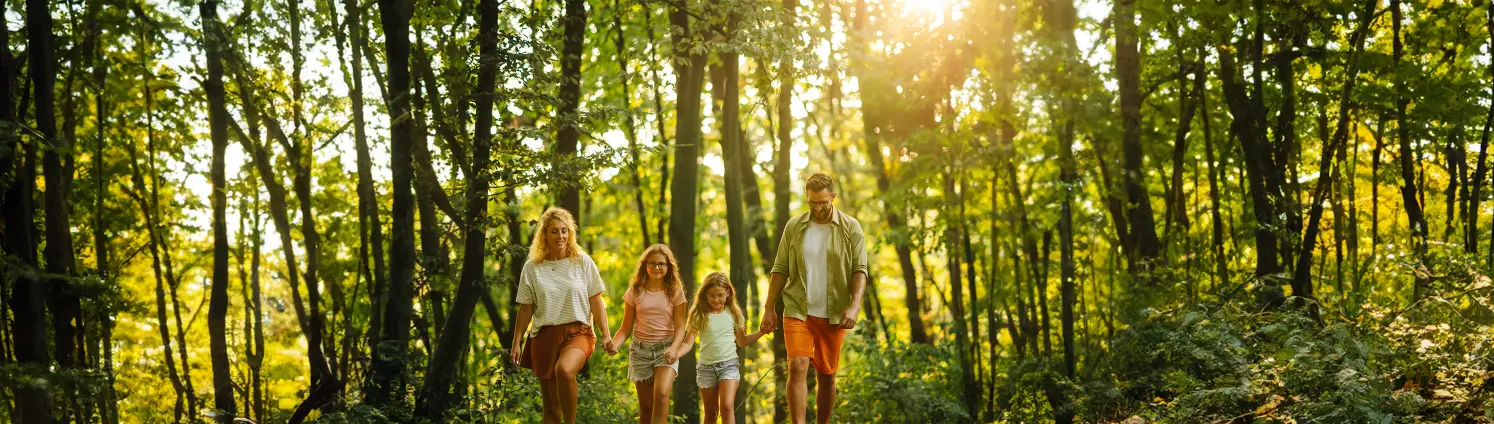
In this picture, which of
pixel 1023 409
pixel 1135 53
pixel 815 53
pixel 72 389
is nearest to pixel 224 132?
pixel 72 389

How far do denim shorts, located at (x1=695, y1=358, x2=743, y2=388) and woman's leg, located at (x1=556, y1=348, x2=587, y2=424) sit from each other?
780mm

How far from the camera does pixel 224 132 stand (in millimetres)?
13586

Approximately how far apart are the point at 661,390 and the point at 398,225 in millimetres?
3556

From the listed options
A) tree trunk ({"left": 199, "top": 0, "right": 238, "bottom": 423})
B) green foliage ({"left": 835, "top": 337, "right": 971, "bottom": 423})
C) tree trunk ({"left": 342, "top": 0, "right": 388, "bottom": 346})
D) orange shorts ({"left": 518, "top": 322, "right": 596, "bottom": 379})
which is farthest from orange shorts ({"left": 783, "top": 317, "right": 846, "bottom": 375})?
tree trunk ({"left": 199, "top": 0, "right": 238, "bottom": 423})

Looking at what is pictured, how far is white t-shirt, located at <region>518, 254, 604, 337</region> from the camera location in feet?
25.0

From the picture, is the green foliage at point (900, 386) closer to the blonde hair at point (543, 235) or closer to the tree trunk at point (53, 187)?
the blonde hair at point (543, 235)

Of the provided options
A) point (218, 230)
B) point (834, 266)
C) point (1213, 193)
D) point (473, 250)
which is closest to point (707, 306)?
point (834, 266)

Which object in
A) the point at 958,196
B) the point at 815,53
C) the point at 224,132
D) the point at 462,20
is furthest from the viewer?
the point at 224,132

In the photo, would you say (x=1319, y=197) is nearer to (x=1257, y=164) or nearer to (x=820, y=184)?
(x=1257, y=164)

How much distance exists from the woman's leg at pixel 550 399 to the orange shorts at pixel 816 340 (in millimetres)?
1570

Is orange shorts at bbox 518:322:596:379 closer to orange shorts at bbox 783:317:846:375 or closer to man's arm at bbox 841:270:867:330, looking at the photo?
orange shorts at bbox 783:317:846:375

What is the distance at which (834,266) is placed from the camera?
24.4 feet

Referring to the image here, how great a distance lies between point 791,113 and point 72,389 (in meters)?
14.1

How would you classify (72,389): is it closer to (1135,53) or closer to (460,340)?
(460,340)
